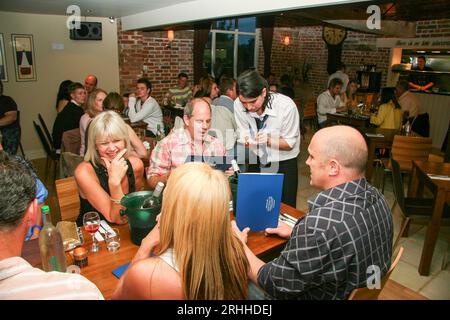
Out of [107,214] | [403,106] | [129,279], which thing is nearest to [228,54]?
[403,106]

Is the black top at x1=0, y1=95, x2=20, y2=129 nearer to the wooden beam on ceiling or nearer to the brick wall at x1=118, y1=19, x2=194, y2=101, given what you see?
the brick wall at x1=118, y1=19, x2=194, y2=101

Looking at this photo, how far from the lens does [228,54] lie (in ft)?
34.0

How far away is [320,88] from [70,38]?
7152 mm

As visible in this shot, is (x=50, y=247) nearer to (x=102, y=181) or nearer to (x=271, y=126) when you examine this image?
(x=102, y=181)

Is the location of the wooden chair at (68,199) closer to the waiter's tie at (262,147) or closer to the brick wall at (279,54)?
the waiter's tie at (262,147)

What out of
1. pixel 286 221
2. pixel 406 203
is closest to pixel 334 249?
pixel 286 221

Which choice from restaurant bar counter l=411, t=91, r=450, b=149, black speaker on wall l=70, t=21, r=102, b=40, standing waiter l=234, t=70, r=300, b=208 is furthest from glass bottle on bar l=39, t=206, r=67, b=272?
restaurant bar counter l=411, t=91, r=450, b=149

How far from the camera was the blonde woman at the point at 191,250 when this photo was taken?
46.0 inches

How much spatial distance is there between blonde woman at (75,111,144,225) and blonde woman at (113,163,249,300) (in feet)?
2.72

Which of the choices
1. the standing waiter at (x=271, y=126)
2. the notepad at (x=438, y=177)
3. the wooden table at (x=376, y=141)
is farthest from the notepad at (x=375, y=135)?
the standing waiter at (x=271, y=126)

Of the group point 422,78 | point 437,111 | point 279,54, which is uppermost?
point 279,54

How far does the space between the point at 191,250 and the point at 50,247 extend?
2.27 feet

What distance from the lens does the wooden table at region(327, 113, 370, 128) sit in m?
6.03

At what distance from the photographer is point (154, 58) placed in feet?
25.4
